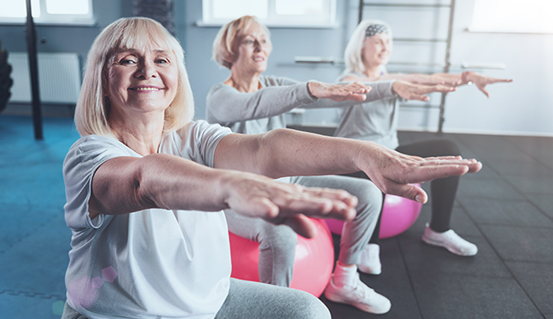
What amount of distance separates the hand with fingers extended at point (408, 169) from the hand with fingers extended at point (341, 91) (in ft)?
1.49

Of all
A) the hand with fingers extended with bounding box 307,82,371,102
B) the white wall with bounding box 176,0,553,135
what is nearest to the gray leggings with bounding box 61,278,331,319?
the hand with fingers extended with bounding box 307,82,371,102

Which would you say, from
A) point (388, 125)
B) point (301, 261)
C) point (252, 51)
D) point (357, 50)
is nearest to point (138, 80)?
point (301, 261)

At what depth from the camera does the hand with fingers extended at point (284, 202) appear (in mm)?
489

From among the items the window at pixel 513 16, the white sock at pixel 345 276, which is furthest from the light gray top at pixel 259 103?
the window at pixel 513 16

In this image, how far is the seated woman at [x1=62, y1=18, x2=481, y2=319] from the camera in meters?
0.68

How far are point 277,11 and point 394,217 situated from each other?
12.3 feet

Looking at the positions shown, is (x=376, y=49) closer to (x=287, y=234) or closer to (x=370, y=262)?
(x=370, y=262)

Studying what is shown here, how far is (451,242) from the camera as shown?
7.25 feet

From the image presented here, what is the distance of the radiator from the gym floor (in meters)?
2.21

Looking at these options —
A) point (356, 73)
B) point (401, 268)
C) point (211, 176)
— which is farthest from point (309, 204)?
point (356, 73)

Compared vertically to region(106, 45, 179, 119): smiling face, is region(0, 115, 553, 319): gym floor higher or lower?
lower

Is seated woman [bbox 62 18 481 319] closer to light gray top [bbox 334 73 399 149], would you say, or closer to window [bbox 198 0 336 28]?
light gray top [bbox 334 73 399 149]

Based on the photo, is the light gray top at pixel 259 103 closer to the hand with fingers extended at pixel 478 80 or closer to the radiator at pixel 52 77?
the hand with fingers extended at pixel 478 80

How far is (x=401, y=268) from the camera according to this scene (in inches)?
80.3
